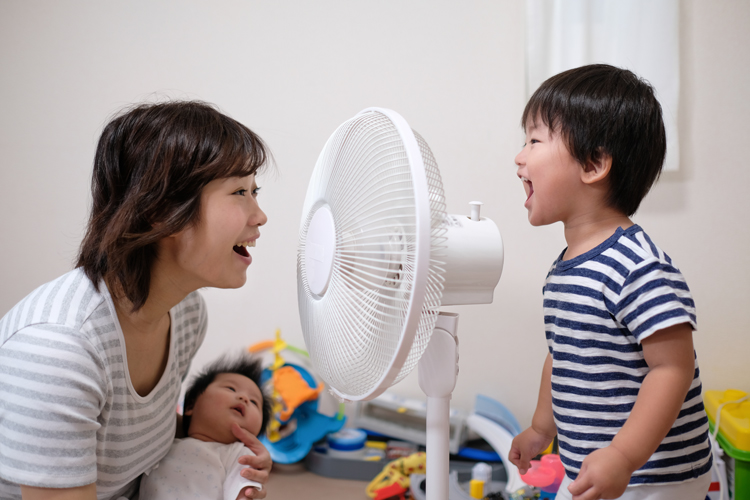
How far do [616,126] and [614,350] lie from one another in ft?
1.17

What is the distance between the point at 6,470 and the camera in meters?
0.71

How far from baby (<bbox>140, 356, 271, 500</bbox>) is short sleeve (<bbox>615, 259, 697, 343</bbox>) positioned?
0.75 metres

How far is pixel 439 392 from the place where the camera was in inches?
30.4

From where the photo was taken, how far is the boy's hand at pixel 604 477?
674mm

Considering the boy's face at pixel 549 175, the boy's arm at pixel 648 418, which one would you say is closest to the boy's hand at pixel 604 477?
the boy's arm at pixel 648 418

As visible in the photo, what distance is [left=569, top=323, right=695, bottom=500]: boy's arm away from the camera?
2.23ft

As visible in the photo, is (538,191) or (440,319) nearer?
(440,319)

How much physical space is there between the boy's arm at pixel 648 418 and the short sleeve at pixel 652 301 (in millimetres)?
20

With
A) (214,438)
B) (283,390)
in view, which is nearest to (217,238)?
(214,438)

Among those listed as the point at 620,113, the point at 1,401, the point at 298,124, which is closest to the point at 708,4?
the point at 620,113

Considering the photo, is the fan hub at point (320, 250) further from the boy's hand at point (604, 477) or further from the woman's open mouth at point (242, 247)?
the boy's hand at point (604, 477)

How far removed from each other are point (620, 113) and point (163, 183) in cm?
73

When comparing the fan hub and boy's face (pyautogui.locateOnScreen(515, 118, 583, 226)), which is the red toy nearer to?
boy's face (pyautogui.locateOnScreen(515, 118, 583, 226))

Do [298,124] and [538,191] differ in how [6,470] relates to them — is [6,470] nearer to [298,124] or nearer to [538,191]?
[538,191]
